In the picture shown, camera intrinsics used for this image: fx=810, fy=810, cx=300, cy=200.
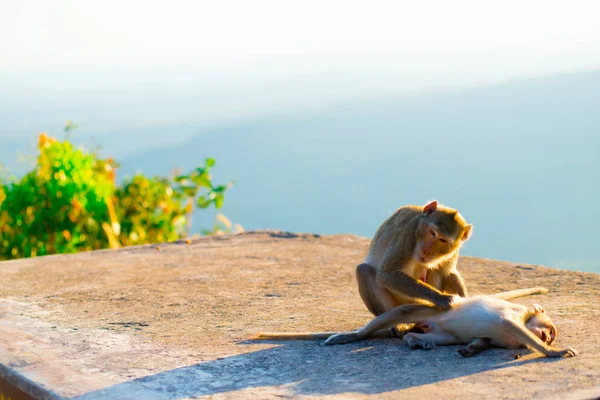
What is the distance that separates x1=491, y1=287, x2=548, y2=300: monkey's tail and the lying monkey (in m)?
0.86

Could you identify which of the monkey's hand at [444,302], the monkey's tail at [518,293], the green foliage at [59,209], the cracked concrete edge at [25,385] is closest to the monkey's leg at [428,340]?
the monkey's hand at [444,302]

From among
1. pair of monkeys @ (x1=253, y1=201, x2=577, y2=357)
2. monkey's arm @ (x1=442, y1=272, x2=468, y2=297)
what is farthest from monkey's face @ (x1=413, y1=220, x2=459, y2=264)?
monkey's arm @ (x1=442, y1=272, x2=468, y2=297)

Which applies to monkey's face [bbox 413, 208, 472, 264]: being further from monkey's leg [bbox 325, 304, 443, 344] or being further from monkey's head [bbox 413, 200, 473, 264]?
monkey's leg [bbox 325, 304, 443, 344]

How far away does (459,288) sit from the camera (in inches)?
187

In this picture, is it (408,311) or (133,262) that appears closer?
(408,311)

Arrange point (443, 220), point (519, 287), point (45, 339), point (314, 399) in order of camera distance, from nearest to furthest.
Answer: point (314, 399)
point (443, 220)
point (45, 339)
point (519, 287)

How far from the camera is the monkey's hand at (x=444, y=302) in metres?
4.38

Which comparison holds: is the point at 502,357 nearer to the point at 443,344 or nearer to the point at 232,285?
the point at 443,344

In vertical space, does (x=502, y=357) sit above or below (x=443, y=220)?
below

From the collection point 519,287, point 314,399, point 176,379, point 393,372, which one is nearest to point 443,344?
point 393,372

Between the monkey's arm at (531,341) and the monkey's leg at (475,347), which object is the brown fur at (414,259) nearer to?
the monkey's leg at (475,347)

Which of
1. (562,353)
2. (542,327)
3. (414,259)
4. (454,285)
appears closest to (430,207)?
(414,259)

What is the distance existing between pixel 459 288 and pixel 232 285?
2.36 m

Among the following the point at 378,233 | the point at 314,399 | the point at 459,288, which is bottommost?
the point at 314,399
